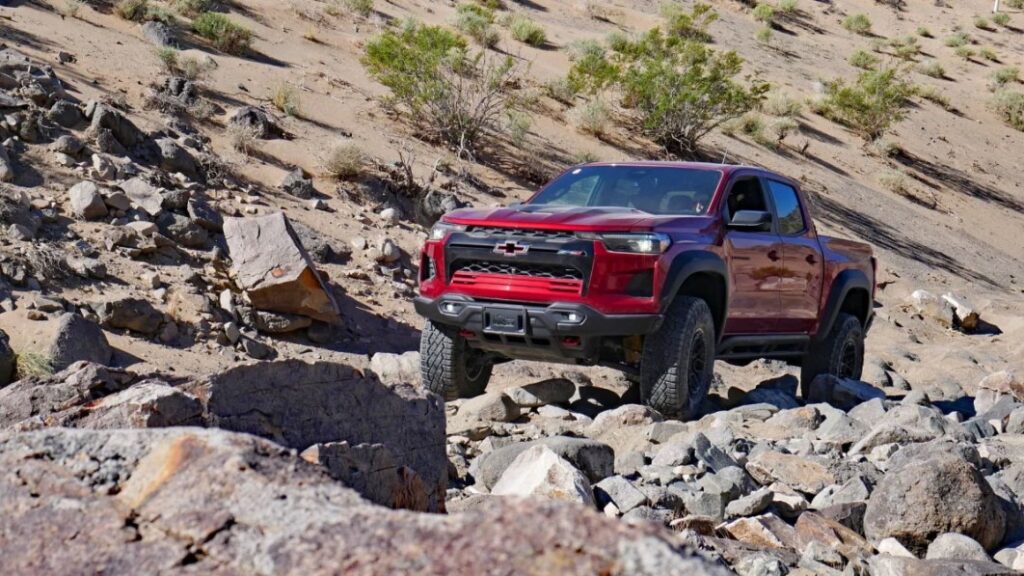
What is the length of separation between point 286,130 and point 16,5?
549 cm

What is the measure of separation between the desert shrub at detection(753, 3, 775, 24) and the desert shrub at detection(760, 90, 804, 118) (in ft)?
43.2

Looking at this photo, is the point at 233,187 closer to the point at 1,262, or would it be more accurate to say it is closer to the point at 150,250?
the point at 150,250

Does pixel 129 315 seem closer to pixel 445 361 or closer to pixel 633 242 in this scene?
pixel 445 361

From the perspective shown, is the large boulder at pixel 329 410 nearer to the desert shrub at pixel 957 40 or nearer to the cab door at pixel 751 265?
the cab door at pixel 751 265

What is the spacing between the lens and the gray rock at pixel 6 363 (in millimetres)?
8148

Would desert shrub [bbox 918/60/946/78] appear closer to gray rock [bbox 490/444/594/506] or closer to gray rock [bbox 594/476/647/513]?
gray rock [bbox 594/476/647/513]

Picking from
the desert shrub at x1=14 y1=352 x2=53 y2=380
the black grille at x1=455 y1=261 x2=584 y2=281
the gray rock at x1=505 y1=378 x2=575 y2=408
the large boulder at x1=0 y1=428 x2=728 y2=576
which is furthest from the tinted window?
the large boulder at x1=0 y1=428 x2=728 y2=576

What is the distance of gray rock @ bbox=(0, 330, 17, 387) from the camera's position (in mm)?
8148

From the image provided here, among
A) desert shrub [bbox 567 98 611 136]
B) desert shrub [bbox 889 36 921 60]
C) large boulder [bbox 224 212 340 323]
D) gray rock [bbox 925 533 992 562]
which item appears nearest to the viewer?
gray rock [bbox 925 533 992 562]

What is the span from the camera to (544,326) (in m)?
7.93

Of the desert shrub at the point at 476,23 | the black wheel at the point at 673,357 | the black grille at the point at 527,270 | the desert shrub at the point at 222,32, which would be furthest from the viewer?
the desert shrub at the point at 476,23

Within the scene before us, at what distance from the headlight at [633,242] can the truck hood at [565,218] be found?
45mm

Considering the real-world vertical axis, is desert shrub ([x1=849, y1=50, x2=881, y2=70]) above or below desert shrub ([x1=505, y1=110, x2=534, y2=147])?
above

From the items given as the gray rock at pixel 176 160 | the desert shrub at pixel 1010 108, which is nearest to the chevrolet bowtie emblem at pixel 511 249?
the gray rock at pixel 176 160
